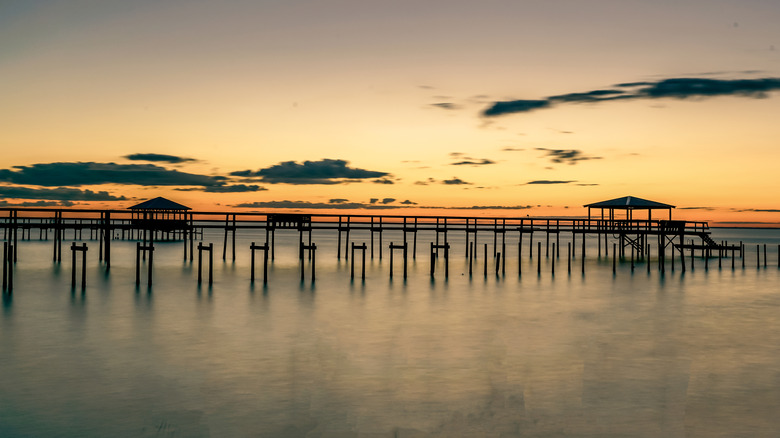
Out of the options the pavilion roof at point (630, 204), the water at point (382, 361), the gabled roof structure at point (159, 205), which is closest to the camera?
the water at point (382, 361)

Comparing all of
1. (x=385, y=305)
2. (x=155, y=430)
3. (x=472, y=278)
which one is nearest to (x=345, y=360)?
(x=155, y=430)

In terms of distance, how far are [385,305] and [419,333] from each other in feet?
15.4

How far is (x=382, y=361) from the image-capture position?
12.5m

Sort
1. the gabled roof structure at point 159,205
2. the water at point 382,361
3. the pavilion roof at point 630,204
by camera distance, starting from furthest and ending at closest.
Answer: the gabled roof structure at point 159,205, the pavilion roof at point 630,204, the water at point 382,361

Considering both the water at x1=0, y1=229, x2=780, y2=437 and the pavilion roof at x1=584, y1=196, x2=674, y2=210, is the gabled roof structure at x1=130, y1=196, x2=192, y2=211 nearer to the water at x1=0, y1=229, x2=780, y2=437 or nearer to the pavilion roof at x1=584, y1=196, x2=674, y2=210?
the water at x1=0, y1=229, x2=780, y2=437

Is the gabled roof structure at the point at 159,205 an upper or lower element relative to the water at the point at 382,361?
upper

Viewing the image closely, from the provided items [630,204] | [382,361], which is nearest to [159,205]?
[630,204]

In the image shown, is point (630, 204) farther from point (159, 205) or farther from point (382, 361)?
point (382, 361)

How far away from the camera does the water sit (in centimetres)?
864

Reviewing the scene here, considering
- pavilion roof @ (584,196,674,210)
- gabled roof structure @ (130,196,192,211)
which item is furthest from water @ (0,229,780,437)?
gabled roof structure @ (130,196,192,211)

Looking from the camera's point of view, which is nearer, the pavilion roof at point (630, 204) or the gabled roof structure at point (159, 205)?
the pavilion roof at point (630, 204)

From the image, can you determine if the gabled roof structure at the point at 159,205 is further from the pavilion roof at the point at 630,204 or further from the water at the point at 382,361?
the pavilion roof at the point at 630,204

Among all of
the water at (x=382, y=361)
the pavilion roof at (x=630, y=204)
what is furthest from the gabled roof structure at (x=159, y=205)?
the pavilion roof at (x=630, y=204)

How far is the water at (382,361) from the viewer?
8641 millimetres
